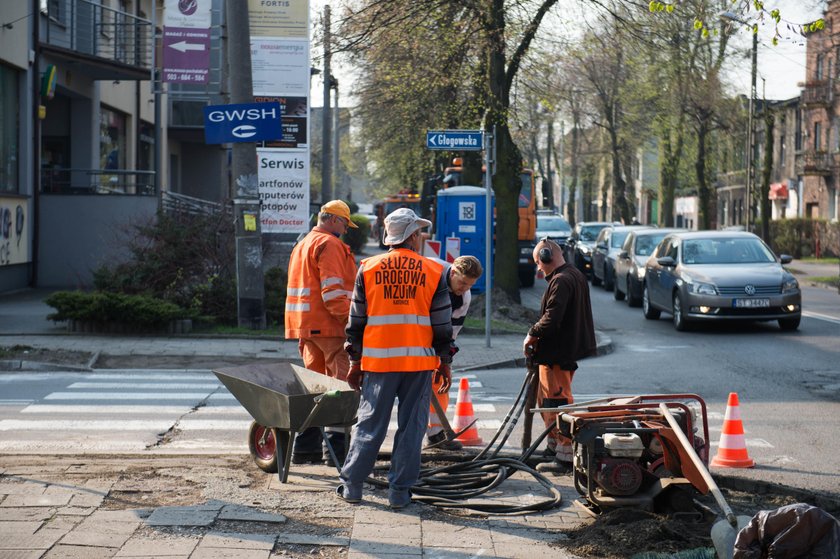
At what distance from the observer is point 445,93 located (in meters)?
28.9

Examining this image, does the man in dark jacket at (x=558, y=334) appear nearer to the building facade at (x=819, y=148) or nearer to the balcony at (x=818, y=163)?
the building facade at (x=819, y=148)

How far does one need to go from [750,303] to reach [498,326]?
397 centimetres

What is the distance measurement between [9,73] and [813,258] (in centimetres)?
3426

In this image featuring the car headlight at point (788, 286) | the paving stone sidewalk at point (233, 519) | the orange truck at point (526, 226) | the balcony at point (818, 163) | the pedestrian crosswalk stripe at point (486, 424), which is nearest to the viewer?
the paving stone sidewalk at point (233, 519)

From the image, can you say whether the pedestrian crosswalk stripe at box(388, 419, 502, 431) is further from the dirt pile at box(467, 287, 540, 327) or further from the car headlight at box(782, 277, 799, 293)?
the dirt pile at box(467, 287, 540, 327)

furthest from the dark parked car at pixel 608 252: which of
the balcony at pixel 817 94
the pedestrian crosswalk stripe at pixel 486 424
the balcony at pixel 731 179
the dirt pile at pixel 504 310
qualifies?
the balcony at pixel 731 179

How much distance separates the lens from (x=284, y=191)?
21.3m

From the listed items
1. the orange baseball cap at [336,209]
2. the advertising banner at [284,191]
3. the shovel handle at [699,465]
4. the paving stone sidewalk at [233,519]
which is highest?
the advertising banner at [284,191]

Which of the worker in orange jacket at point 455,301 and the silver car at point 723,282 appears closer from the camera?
the worker in orange jacket at point 455,301

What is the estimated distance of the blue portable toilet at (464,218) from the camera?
23.0 meters

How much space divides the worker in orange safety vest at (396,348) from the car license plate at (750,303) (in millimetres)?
11410

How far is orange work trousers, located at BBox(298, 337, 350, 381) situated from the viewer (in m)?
8.11

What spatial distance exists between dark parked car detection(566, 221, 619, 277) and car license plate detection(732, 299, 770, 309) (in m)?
12.7

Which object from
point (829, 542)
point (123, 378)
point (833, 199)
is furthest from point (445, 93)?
point (833, 199)
